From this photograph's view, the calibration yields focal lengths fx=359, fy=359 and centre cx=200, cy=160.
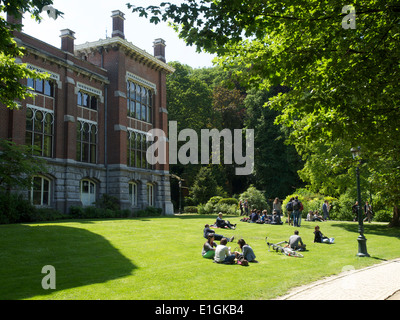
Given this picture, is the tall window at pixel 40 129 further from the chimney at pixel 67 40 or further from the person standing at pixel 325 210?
the person standing at pixel 325 210

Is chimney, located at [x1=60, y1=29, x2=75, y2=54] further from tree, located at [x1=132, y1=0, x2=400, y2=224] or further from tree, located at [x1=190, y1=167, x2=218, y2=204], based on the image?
tree, located at [x1=132, y1=0, x2=400, y2=224]

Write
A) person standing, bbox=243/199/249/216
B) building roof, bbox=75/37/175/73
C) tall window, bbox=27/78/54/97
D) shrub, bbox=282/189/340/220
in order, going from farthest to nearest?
person standing, bbox=243/199/249/216 < shrub, bbox=282/189/340/220 < building roof, bbox=75/37/175/73 < tall window, bbox=27/78/54/97

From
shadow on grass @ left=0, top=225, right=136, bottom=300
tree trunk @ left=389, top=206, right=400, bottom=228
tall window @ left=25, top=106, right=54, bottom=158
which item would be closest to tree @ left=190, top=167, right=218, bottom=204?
tall window @ left=25, top=106, right=54, bottom=158

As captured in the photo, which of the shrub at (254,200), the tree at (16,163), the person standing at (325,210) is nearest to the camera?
the tree at (16,163)

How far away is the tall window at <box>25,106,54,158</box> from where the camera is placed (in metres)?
25.3

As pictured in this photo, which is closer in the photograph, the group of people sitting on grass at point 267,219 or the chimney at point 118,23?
the group of people sitting on grass at point 267,219

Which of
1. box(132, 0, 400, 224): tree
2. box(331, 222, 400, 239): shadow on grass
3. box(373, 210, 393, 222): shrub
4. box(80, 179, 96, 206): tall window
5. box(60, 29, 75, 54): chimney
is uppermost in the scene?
box(60, 29, 75, 54): chimney

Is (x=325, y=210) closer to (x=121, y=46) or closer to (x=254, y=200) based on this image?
(x=254, y=200)

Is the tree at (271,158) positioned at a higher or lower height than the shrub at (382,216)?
higher

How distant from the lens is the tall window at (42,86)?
25892 mm

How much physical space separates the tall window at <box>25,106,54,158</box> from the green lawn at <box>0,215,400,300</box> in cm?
1029

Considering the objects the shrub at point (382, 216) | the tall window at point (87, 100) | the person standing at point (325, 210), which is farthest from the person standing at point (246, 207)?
the tall window at point (87, 100)

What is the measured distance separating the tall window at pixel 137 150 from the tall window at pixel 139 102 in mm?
1854

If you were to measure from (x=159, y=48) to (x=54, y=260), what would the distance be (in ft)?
107
